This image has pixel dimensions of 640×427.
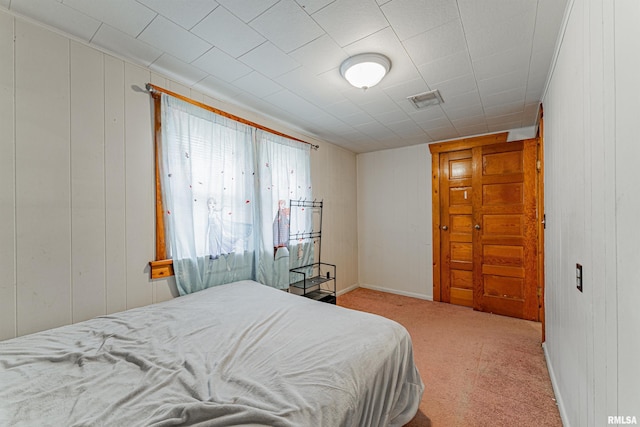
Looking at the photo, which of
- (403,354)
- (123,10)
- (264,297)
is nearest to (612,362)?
(403,354)

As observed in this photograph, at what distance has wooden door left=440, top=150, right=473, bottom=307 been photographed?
3643 millimetres

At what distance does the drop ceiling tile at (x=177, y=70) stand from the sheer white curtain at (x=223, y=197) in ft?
0.68

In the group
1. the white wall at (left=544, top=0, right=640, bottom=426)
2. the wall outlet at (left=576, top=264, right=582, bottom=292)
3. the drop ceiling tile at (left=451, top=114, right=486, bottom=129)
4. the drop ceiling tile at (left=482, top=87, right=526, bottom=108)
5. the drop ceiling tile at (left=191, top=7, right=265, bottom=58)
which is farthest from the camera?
the drop ceiling tile at (left=451, top=114, right=486, bottom=129)

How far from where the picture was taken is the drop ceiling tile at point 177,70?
6.23 feet

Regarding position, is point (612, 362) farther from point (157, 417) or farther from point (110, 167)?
point (110, 167)

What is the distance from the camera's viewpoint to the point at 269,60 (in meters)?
1.90

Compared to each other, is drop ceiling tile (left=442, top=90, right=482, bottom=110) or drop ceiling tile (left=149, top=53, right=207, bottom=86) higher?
drop ceiling tile (left=149, top=53, right=207, bottom=86)

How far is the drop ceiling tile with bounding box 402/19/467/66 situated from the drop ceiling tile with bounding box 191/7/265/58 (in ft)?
3.36

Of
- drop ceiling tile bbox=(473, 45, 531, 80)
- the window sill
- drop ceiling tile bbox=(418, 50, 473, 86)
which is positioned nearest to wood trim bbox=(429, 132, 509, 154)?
drop ceiling tile bbox=(473, 45, 531, 80)

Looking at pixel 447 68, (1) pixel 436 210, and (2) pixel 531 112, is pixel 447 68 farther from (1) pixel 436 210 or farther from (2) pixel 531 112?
(1) pixel 436 210

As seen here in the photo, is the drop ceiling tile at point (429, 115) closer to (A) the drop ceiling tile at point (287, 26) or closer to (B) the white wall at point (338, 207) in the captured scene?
(B) the white wall at point (338, 207)

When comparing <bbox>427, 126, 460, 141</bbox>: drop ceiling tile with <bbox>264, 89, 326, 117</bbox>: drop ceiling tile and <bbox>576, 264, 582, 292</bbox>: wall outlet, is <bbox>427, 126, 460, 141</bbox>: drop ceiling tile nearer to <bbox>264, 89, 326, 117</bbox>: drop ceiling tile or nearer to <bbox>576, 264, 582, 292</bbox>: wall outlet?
<bbox>264, 89, 326, 117</bbox>: drop ceiling tile

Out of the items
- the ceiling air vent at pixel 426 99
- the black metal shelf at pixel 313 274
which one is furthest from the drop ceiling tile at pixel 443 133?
the black metal shelf at pixel 313 274

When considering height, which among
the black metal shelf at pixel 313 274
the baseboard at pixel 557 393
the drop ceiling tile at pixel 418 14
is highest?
the drop ceiling tile at pixel 418 14
